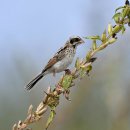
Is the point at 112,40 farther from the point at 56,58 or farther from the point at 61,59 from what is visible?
the point at 61,59

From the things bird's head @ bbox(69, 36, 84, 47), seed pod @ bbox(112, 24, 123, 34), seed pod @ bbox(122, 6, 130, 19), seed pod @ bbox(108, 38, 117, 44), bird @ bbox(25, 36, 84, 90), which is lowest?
bird @ bbox(25, 36, 84, 90)

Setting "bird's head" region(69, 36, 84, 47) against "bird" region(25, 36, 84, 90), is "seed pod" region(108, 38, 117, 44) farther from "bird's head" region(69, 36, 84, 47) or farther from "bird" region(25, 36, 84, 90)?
"bird's head" region(69, 36, 84, 47)

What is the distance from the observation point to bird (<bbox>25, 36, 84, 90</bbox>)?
9.23 feet

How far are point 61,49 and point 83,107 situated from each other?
1235 mm

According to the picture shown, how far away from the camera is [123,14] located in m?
1.61

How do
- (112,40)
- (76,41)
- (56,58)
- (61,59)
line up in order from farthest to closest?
1. (61,59)
2. (56,58)
3. (76,41)
4. (112,40)

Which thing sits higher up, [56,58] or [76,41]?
[76,41]

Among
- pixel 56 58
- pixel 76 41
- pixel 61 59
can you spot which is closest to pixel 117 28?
pixel 76 41

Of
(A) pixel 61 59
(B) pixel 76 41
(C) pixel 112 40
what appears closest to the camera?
(C) pixel 112 40

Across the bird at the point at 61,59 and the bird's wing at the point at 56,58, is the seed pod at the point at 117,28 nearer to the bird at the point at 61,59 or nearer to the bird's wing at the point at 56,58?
the bird at the point at 61,59

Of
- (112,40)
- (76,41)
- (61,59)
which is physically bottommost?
(61,59)

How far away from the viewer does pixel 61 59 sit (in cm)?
324

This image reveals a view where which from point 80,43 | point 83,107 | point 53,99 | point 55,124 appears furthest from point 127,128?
point 53,99

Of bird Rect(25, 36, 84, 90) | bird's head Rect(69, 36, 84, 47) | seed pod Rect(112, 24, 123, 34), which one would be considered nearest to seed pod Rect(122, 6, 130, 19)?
seed pod Rect(112, 24, 123, 34)
